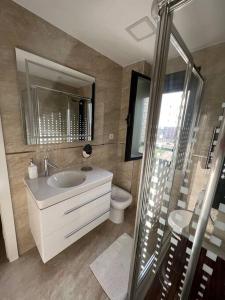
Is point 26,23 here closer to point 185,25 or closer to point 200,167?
point 185,25

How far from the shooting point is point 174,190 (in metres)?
1.16

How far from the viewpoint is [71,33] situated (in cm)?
133

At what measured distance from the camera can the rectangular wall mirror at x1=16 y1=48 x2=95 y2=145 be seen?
3.82 feet

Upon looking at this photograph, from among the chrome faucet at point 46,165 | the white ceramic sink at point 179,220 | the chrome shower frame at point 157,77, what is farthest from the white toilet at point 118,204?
the chrome faucet at point 46,165

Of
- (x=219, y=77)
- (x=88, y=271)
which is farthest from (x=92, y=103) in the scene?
(x=88, y=271)

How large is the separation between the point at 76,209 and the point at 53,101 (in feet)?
3.56

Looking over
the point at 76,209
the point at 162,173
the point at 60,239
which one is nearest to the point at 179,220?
the point at 162,173

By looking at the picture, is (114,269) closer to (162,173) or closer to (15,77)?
(162,173)

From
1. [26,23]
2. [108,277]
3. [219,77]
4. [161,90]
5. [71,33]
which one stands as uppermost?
[71,33]

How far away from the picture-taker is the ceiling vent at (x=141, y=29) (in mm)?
1138

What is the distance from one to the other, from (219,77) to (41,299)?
247 cm

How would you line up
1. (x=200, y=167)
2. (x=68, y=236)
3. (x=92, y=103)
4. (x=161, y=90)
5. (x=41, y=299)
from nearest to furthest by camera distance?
(x=161, y=90), (x=41, y=299), (x=68, y=236), (x=200, y=167), (x=92, y=103)

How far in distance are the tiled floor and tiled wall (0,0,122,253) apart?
19 centimetres

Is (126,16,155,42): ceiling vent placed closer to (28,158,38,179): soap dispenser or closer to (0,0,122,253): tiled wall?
(0,0,122,253): tiled wall
